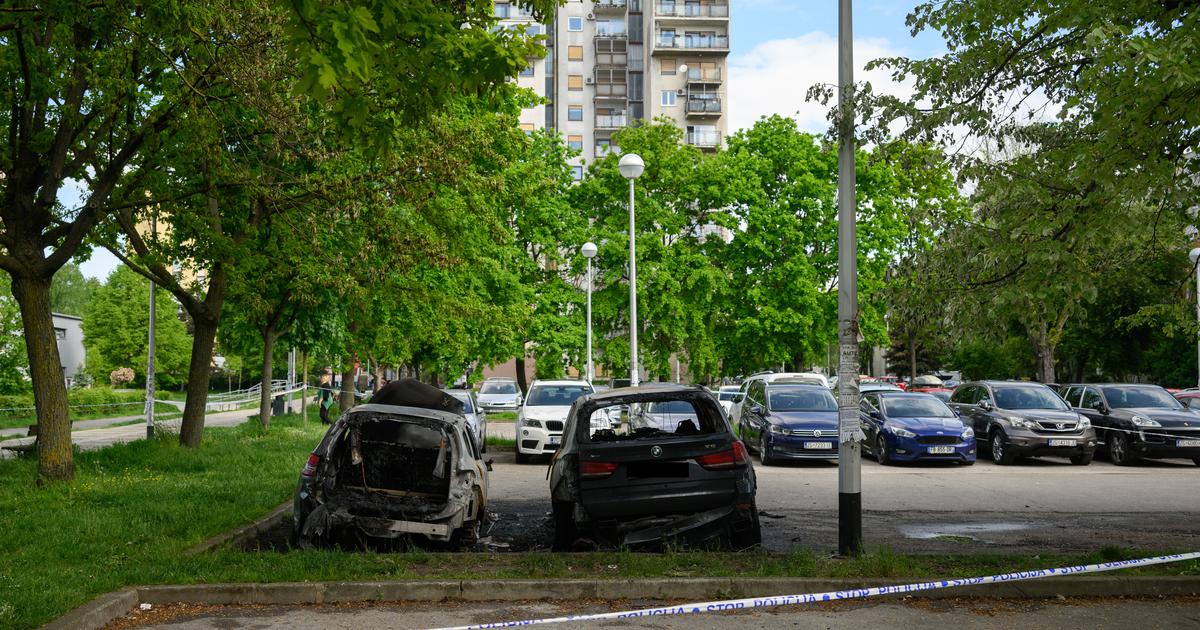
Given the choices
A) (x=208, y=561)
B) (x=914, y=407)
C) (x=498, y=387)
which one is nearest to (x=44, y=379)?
(x=208, y=561)

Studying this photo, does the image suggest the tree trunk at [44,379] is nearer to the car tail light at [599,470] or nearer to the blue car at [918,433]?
the car tail light at [599,470]

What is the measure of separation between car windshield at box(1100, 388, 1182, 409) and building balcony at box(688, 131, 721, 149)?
5560 cm

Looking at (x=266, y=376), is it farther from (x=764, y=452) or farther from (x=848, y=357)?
(x=848, y=357)

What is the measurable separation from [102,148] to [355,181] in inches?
181

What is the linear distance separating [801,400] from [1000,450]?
407cm

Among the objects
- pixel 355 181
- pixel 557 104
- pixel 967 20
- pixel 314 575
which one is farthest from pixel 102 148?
pixel 557 104

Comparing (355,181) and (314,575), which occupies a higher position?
(355,181)

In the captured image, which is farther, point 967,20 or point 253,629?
point 967,20

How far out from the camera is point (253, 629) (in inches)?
260

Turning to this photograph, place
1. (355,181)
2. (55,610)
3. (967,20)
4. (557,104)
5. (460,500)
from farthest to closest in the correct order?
(557,104) < (355,181) < (967,20) < (460,500) < (55,610)

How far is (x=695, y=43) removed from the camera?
7606 cm

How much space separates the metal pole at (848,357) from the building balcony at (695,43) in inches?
2713

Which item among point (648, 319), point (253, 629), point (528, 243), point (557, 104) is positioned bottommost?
point (253, 629)

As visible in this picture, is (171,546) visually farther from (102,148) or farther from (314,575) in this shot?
(102,148)
